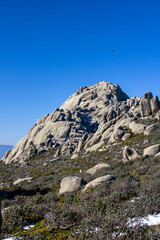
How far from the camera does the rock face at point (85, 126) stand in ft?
220

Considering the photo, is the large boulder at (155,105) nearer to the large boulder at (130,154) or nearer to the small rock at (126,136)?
the small rock at (126,136)

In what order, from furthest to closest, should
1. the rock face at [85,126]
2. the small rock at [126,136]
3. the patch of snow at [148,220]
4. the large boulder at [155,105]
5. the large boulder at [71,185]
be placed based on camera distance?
the large boulder at [155,105], the rock face at [85,126], the small rock at [126,136], the large boulder at [71,185], the patch of snow at [148,220]

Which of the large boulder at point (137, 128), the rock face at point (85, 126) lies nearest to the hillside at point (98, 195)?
the large boulder at point (137, 128)

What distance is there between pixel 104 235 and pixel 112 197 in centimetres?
479

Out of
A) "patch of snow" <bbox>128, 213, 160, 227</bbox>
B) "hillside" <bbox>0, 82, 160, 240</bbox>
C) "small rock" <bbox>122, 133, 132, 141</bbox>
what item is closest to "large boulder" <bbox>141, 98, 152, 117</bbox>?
"hillside" <bbox>0, 82, 160, 240</bbox>

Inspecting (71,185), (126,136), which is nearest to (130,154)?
(71,185)

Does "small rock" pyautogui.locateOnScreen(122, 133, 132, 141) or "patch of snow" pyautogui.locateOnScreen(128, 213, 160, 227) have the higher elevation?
"small rock" pyautogui.locateOnScreen(122, 133, 132, 141)

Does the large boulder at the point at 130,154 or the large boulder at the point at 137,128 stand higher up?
the large boulder at the point at 137,128

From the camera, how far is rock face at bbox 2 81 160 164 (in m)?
67.0

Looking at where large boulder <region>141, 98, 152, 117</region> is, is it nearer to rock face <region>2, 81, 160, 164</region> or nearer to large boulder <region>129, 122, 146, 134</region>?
rock face <region>2, 81, 160, 164</region>

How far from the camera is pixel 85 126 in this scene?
391ft

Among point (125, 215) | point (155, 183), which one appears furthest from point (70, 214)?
point (155, 183)

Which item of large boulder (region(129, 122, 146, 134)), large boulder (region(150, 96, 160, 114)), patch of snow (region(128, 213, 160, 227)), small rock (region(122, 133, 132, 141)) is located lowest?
patch of snow (region(128, 213, 160, 227))

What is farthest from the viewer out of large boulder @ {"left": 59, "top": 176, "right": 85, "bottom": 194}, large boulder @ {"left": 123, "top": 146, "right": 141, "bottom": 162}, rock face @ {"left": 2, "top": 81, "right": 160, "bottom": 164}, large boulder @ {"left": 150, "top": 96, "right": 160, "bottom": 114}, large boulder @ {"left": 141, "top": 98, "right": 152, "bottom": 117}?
large boulder @ {"left": 141, "top": 98, "right": 152, "bottom": 117}
